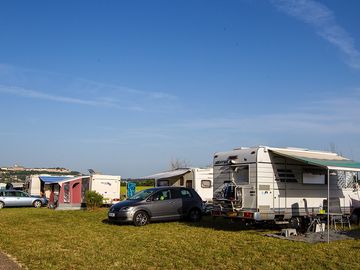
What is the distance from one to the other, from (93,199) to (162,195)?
32.2 ft

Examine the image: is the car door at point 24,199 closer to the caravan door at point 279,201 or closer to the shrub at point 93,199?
the shrub at point 93,199

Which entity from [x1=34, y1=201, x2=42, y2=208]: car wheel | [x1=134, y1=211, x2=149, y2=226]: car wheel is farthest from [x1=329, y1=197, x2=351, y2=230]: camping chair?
[x1=34, y1=201, x2=42, y2=208]: car wheel

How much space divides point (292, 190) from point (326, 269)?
6.07m

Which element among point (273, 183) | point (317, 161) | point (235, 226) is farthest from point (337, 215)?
point (235, 226)

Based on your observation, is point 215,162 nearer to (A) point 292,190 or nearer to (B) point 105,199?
(A) point 292,190

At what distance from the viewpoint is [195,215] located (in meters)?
17.9

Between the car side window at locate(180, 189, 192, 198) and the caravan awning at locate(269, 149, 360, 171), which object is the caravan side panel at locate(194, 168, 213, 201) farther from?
the caravan awning at locate(269, 149, 360, 171)

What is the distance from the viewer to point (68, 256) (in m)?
9.90

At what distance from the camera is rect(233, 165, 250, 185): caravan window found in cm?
1445

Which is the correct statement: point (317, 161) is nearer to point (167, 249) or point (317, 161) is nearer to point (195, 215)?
point (167, 249)

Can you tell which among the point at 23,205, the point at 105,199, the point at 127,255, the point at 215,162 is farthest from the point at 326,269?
the point at 23,205

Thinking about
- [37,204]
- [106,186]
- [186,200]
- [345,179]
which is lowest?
[37,204]

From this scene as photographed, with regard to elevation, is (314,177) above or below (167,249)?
above

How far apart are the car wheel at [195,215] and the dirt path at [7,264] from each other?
29.3 feet
